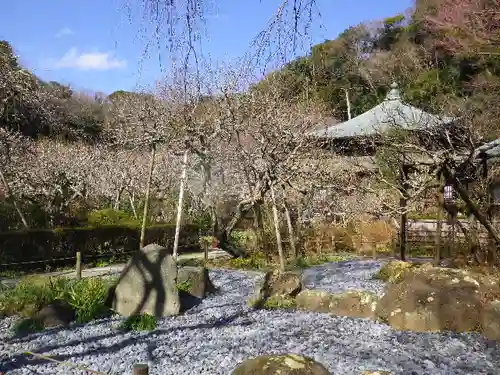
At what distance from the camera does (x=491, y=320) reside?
5379mm

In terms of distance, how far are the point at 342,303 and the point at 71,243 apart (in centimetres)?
673

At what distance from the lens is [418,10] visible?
2203 centimetres

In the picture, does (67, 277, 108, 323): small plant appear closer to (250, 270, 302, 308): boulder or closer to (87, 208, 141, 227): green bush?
(250, 270, 302, 308): boulder

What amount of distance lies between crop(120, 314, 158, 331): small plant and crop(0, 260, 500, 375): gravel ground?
112mm

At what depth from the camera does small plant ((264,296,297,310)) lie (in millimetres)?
6641

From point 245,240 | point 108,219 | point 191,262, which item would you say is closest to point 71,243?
point 108,219

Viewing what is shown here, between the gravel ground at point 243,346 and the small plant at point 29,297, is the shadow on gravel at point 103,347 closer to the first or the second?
the gravel ground at point 243,346

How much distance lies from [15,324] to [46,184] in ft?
32.0

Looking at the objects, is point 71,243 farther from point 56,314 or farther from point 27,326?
point 27,326

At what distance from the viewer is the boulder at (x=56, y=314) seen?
Result: 596 cm

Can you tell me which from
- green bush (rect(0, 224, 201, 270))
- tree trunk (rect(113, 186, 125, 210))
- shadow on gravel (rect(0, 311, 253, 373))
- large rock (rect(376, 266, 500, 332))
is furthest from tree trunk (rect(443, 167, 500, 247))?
tree trunk (rect(113, 186, 125, 210))

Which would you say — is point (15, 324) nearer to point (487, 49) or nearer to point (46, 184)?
point (46, 184)

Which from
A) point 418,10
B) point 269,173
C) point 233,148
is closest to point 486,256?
point 269,173

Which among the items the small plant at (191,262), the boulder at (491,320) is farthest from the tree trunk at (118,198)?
the boulder at (491,320)
